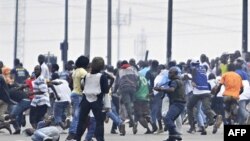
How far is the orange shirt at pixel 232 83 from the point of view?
92.1ft

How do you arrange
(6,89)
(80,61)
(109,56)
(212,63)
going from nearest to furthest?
(80,61)
(6,89)
(212,63)
(109,56)

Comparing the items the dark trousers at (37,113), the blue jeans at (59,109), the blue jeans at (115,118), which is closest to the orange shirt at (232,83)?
the blue jeans at (115,118)

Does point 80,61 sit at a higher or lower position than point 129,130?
higher

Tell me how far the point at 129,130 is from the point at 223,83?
15.6 ft

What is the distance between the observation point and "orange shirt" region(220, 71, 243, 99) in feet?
92.1

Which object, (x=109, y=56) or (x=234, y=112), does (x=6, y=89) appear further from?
(x=109, y=56)

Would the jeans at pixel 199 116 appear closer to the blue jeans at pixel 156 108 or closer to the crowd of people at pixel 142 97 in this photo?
the crowd of people at pixel 142 97

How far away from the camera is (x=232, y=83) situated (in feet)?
92.1

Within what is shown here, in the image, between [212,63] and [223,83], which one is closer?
[223,83]

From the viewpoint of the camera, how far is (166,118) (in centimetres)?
2528

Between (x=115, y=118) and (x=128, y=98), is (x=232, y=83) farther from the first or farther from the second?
(x=128, y=98)

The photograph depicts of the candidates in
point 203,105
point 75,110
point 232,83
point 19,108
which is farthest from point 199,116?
point 75,110

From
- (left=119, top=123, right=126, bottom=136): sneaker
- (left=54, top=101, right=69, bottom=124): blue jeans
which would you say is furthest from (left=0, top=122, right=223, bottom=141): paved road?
(left=54, top=101, right=69, bottom=124): blue jeans

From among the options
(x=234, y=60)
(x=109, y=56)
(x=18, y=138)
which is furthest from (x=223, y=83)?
(x=109, y=56)
